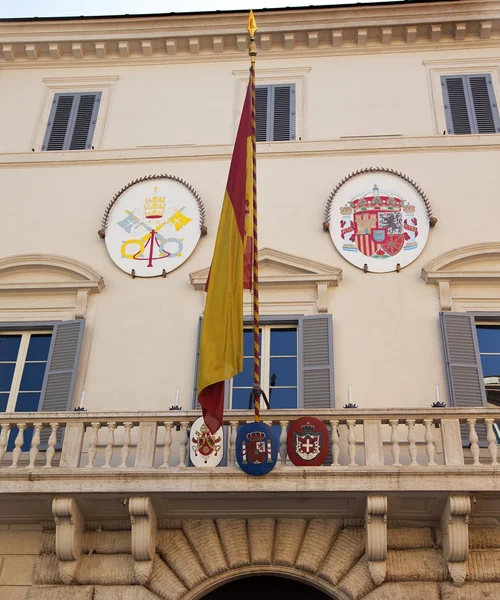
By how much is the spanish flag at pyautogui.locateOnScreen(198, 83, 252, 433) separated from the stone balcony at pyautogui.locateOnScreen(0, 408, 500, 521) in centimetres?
63

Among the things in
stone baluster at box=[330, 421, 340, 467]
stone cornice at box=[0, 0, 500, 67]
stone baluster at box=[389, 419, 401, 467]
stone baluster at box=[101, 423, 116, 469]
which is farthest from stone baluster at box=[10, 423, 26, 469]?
stone cornice at box=[0, 0, 500, 67]

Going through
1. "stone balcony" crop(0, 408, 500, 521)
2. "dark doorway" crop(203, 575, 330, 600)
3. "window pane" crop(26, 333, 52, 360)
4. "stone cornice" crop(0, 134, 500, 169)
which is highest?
"stone cornice" crop(0, 134, 500, 169)

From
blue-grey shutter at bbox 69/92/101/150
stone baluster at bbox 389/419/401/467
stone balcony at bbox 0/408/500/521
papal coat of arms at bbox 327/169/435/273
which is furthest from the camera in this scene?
blue-grey shutter at bbox 69/92/101/150

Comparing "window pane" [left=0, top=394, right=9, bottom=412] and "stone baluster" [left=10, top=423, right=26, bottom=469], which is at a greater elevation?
"window pane" [left=0, top=394, right=9, bottom=412]

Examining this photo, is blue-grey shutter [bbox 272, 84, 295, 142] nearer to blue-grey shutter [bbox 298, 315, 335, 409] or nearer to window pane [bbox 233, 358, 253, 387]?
blue-grey shutter [bbox 298, 315, 335, 409]

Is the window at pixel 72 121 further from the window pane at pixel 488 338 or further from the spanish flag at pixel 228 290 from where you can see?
the window pane at pixel 488 338

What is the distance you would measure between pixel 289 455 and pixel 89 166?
6.93 m

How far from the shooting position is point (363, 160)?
14359mm

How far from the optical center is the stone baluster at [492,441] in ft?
33.6

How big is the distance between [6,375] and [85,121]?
5240 millimetres

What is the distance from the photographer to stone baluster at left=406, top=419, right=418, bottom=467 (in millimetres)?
10258

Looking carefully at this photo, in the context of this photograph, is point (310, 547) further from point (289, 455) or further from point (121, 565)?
point (121, 565)

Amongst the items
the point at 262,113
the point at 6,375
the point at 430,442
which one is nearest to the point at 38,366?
the point at 6,375

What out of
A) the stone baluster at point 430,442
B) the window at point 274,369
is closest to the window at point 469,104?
the window at point 274,369
